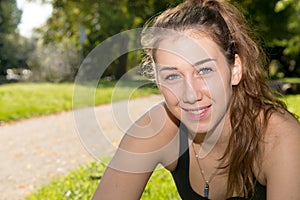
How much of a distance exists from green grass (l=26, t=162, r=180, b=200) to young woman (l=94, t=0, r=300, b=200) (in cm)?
168

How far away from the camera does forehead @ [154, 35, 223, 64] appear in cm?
221

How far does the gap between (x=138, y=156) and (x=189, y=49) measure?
620 mm

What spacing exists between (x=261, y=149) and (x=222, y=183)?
1.10ft

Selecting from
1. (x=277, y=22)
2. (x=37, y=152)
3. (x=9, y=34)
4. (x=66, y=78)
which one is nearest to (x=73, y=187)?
(x=37, y=152)

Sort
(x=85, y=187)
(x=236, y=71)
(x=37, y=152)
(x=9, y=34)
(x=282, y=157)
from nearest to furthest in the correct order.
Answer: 1. (x=282, y=157)
2. (x=236, y=71)
3. (x=85, y=187)
4. (x=37, y=152)
5. (x=9, y=34)

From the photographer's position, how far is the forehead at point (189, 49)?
2205 mm

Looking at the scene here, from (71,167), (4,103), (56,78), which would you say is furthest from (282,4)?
(56,78)

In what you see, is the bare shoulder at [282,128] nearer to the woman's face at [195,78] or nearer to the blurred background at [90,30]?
the woman's face at [195,78]

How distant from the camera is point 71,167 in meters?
6.50

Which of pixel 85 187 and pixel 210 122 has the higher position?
pixel 210 122

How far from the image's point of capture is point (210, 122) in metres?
2.32

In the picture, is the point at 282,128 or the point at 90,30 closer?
the point at 282,128

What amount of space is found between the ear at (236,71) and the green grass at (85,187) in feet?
6.54

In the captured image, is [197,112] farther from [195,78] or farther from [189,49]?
[189,49]
